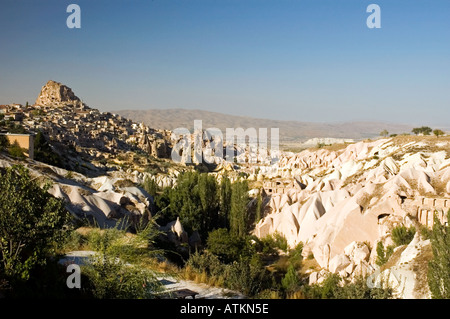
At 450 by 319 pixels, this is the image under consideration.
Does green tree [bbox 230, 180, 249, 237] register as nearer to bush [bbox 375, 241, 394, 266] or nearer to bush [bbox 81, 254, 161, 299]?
bush [bbox 375, 241, 394, 266]

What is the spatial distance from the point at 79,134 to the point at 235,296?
217ft

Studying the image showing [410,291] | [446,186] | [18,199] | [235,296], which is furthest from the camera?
[446,186]

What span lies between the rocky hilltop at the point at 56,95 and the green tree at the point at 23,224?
339 ft

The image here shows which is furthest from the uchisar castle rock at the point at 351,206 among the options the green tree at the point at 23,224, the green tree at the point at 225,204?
the green tree at the point at 225,204

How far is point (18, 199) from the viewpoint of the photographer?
632cm

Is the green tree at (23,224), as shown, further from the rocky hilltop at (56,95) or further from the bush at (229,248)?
the rocky hilltop at (56,95)

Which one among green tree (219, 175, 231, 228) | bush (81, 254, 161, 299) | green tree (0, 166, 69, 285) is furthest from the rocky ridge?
green tree (0, 166, 69, 285)

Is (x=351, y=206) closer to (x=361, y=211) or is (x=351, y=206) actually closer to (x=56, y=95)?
(x=361, y=211)

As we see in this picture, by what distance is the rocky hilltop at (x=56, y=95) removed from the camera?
104 m

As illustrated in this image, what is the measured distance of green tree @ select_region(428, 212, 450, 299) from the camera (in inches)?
324

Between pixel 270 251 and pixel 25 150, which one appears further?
pixel 25 150

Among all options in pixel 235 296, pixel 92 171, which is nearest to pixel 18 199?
pixel 235 296

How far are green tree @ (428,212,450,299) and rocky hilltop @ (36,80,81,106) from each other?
105 m
